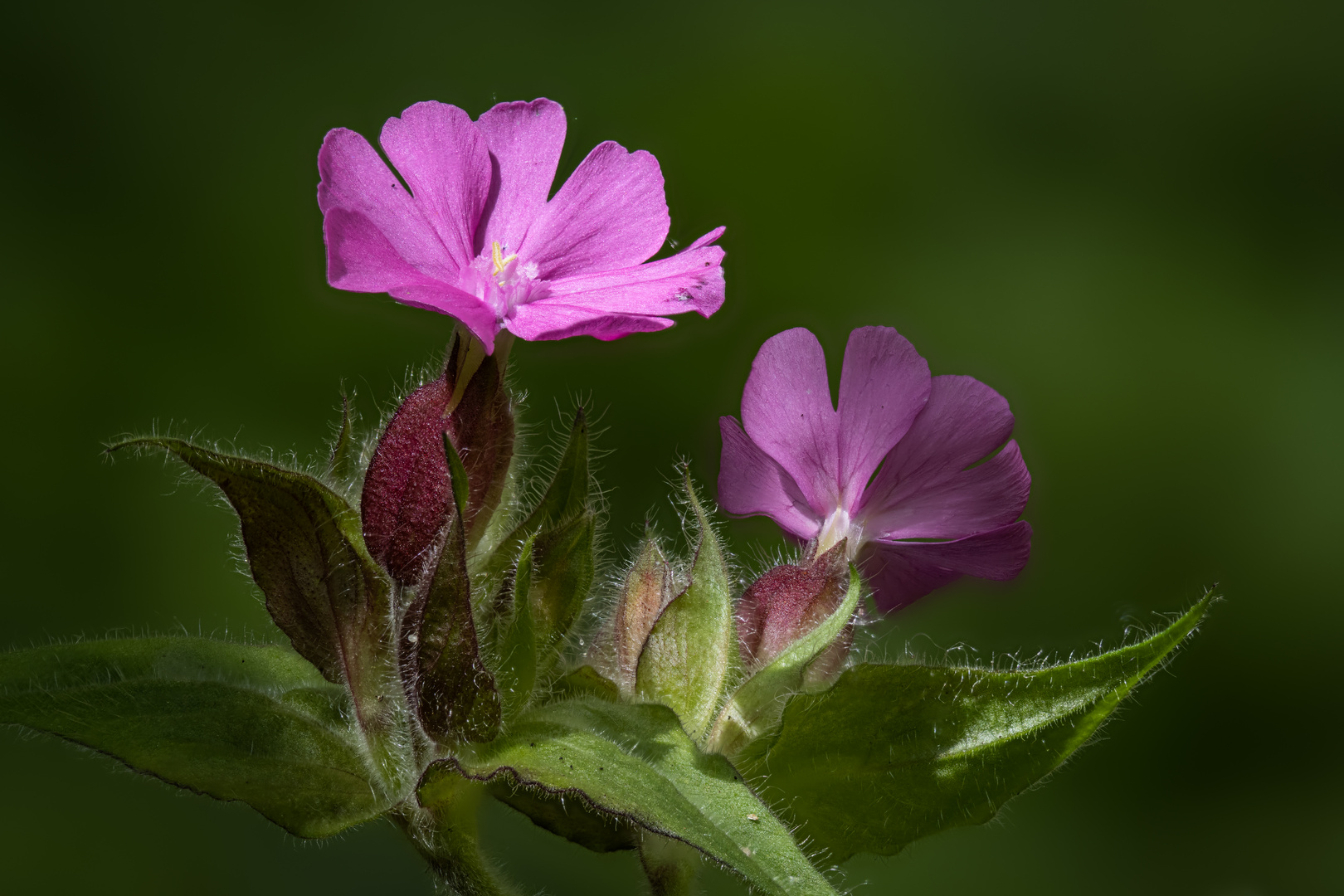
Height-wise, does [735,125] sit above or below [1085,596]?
above

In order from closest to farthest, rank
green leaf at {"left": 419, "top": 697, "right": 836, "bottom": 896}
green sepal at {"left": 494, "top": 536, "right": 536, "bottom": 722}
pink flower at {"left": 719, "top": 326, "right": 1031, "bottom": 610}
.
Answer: green leaf at {"left": 419, "top": 697, "right": 836, "bottom": 896}, green sepal at {"left": 494, "top": 536, "right": 536, "bottom": 722}, pink flower at {"left": 719, "top": 326, "right": 1031, "bottom": 610}

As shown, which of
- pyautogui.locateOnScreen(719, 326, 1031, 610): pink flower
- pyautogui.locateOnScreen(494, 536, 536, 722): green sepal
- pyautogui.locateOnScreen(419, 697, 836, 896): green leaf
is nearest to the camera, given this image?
pyautogui.locateOnScreen(419, 697, 836, 896): green leaf

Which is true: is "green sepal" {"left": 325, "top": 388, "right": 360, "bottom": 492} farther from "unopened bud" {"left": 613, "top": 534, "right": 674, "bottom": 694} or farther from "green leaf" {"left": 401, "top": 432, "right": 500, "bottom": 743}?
"unopened bud" {"left": 613, "top": 534, "right": 674, "bottom": 694}

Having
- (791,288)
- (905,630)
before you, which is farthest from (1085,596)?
(791,288)

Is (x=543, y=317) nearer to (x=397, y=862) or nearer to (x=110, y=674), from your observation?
(x=110, y=674)

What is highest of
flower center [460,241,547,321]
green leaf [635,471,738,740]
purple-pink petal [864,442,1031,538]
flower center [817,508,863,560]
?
flower center [460,241,547,321]

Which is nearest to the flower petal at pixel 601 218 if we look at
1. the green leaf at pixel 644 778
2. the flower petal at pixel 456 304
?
the flower petal at pixel 456 304

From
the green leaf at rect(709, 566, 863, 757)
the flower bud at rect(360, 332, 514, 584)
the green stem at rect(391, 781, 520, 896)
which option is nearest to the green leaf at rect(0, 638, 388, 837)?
the green stem at rect(391, 781, 520, 896)
